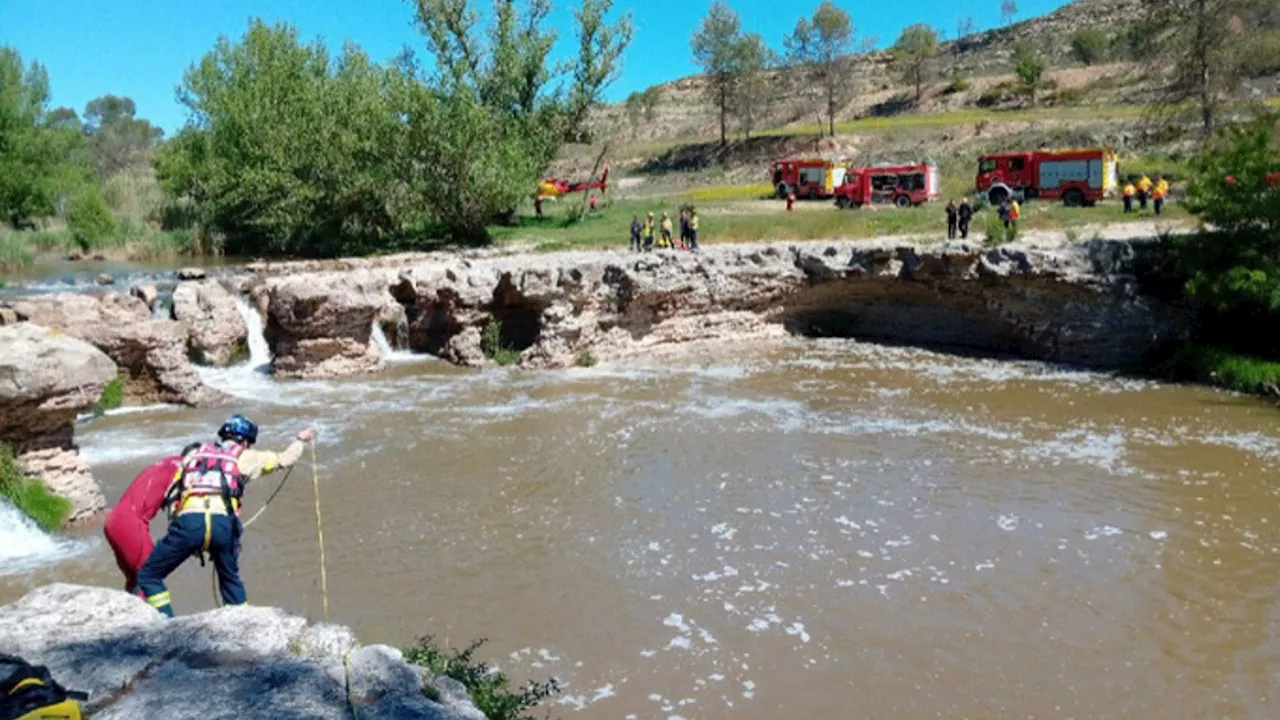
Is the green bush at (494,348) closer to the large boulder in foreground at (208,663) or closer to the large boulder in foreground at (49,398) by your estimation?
the large boulder in foreground at (49,398)

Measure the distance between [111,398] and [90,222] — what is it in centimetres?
1978

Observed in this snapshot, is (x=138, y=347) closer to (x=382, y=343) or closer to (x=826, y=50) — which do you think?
(x=382, y=343)

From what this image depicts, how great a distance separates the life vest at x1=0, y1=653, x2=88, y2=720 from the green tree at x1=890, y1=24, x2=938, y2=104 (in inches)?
2676

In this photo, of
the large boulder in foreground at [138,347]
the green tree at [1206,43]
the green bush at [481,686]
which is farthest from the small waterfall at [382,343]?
the green tree at [1206,43]

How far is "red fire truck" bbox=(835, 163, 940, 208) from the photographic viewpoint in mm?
34812

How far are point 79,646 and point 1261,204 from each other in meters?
19.0

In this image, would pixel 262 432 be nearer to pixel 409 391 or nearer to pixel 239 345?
pixel 409 391

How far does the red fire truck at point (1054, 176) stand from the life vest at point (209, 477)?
2994 cm

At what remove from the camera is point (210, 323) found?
1873 cm

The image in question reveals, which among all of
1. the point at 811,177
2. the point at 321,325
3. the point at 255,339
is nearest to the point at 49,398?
the point at 321,325

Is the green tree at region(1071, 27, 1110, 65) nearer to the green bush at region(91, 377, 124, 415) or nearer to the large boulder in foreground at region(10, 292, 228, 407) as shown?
the large boulder in foreground at region(10, 292, 228, 407)

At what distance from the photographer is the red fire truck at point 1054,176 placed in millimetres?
31953

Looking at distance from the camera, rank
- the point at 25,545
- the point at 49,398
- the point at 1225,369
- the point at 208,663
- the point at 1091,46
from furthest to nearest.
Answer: the point at 1091,46
the point at 1225,369
the point at 49,398
the point at 25,545
the point at 208,663

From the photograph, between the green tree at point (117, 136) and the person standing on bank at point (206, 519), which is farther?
the green tree at point (117, 136)
